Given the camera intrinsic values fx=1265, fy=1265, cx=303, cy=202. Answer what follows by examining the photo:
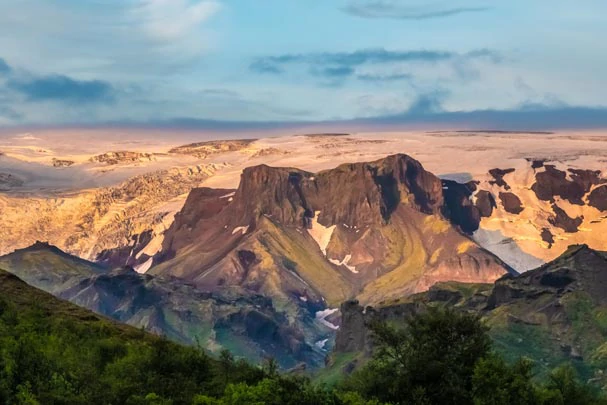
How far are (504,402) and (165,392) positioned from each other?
171 feet

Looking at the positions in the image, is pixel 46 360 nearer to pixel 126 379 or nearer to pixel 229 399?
pixel 126 379

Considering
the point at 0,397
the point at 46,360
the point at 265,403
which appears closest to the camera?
the point at 0,397

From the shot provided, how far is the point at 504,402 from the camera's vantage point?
629 feet

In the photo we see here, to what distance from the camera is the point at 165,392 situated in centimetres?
19712

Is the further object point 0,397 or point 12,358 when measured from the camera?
point 12,358

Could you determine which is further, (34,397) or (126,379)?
(126,379)

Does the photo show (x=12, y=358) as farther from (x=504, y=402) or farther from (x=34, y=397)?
(x=504, y=402)

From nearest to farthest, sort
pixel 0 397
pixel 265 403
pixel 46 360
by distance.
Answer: pixel 0 397, pixel 265 403, pixel 46 360

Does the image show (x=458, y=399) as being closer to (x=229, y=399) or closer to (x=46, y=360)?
(x=229, y=399)

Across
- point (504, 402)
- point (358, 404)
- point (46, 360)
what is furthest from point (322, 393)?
point (46, 360)

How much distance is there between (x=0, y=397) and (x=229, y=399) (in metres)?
31.8

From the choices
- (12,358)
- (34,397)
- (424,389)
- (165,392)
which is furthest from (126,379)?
(424,389)

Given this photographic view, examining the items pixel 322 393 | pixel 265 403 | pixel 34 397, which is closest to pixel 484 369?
pixel 322 393

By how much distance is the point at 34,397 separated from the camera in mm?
164625
